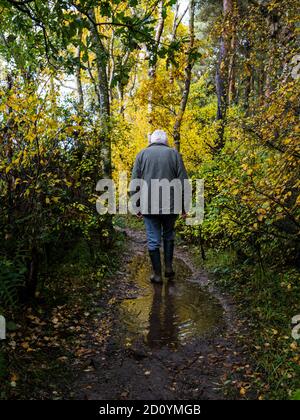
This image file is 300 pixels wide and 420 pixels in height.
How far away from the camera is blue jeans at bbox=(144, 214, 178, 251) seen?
5.42 meters

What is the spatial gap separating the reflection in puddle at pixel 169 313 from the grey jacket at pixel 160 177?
46.0 inches

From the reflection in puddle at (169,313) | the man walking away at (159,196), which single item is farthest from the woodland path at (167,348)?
the man walking away at (159,196)

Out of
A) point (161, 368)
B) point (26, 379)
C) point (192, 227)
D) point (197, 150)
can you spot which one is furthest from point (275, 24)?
point (26, 379)

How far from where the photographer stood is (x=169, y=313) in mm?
4203

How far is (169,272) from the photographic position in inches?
222

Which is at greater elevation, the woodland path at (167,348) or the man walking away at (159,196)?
the man walking away at (159,196)

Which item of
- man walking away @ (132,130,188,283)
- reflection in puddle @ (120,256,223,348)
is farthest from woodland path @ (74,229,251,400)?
man walking away @ (132,130,188,283)

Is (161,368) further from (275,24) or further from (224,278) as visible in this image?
(275,24)

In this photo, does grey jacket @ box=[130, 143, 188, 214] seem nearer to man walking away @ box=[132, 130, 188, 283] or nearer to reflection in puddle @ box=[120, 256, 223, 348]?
man walking away @ box=[132, 130, 188, 283]

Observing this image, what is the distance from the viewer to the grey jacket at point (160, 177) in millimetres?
5395

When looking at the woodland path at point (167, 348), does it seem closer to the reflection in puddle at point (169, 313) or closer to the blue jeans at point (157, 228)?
the reflection in puddle at point (169, 313)

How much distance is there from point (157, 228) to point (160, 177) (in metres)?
0.80

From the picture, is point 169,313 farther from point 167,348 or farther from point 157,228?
point 157,228
